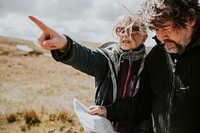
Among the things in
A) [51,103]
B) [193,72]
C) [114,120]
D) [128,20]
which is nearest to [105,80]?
[114,120]

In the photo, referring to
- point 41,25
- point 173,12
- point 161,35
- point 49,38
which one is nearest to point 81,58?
point 49,38

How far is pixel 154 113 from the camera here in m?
2.59

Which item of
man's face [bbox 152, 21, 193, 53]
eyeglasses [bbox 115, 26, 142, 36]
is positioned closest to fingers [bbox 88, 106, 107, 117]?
eyeglasses [bbox 115, 26, 142, 36]

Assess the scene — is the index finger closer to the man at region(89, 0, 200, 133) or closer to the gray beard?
the man at region(89, 0, 200, 133)

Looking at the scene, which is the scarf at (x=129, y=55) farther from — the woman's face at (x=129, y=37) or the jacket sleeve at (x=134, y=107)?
the jacket sleeve at (x=134, y=107)

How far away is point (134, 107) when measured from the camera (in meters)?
2.70

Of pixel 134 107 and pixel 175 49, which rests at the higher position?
pixel 175 49

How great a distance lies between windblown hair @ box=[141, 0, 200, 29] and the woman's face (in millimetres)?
278

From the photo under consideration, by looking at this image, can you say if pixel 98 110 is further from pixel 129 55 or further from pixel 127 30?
pixel 127 30

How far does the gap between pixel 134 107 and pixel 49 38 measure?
0.94 metres

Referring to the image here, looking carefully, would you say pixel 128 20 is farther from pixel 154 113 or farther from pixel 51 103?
pixel 51 103

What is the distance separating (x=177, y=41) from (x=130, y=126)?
2.78 feet

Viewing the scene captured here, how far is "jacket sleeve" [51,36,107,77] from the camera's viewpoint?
230 cm

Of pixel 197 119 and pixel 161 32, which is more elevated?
pixel 161 32
